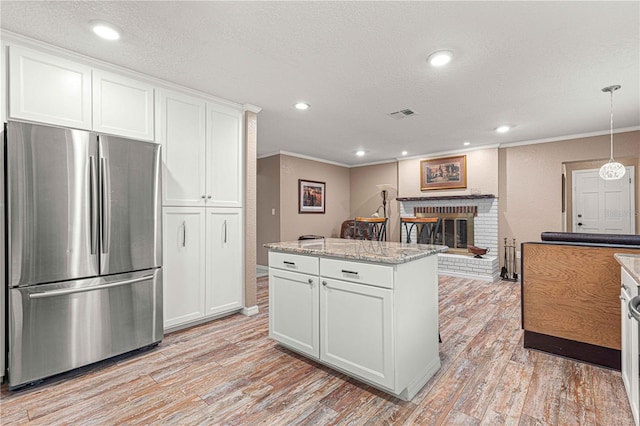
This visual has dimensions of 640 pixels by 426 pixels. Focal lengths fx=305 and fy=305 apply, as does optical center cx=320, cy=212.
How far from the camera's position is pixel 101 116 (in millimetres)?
2488

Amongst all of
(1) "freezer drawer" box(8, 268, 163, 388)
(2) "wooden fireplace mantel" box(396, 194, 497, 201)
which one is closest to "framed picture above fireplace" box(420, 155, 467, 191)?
(2) "wooden fireplace mantel" box(396, 194, 497, 201)

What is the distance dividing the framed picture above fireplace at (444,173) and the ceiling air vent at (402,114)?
260cm

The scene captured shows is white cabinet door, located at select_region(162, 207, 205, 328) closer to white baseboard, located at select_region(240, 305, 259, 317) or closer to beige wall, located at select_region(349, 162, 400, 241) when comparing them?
white baseboard, located at select_region(240, 305, 259, 317)

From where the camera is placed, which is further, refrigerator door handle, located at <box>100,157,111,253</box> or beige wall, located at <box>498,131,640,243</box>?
beige wall, located at <box>498,131,640,243</box>

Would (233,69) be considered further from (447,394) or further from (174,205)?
(447,394)

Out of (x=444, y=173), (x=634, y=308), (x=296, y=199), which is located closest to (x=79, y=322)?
(x=634, y=308)

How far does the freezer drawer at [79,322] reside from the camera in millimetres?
1969

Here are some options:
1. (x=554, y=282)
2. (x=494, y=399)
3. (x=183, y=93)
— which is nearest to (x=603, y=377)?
(x=554, y=282)

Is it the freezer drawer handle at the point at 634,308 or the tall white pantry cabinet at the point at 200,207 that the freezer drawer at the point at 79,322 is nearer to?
the tall white pantry cabinet at the point at 200,207

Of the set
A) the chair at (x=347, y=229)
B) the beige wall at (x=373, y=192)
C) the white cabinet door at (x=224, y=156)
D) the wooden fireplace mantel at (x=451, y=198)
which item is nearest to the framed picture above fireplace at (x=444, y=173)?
the wooden fireplace mantel at (x=451, y=198)

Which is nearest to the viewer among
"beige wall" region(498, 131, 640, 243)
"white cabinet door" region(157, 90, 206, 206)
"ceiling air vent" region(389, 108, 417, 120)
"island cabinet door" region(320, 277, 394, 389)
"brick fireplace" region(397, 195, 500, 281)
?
"island cabinet door" region(320, 277, 394, 389)

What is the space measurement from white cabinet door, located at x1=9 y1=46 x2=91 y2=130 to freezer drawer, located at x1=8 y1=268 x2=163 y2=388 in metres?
1.22

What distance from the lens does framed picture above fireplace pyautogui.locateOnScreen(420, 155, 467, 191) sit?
5.94 m

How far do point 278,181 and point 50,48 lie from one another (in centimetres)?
407
